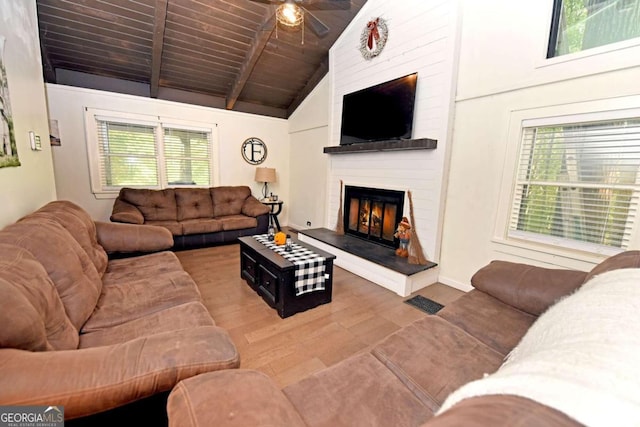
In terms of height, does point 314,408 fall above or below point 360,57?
below

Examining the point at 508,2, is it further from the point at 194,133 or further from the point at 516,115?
the point at 194,133

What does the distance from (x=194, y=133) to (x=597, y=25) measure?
17.2 feet

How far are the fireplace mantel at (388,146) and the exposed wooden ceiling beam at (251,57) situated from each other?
170 cm

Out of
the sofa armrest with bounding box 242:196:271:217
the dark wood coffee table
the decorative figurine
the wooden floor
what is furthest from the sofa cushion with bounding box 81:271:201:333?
the sofa armrest with bounding box 242:196:271:217

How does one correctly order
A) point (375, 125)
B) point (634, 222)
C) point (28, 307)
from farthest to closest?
point (375, 125) → point (634, 222) → point (28, 307)

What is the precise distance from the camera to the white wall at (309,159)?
15.8 ft

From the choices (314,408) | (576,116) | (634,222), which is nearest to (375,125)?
(576,116)

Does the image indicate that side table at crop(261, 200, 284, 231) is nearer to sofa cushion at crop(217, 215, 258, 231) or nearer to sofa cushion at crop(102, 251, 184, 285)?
sofa cushion at crop(217, 215, 258, 231)

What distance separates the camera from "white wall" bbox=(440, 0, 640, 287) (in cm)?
195

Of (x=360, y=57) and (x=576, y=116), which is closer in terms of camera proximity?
(x=576, y=116)

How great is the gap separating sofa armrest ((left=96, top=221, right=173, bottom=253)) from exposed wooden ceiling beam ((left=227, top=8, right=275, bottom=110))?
2.70 meters

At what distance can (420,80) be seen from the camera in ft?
9.64

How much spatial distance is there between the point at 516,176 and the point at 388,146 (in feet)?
4.26

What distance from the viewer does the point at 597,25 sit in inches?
77.9
